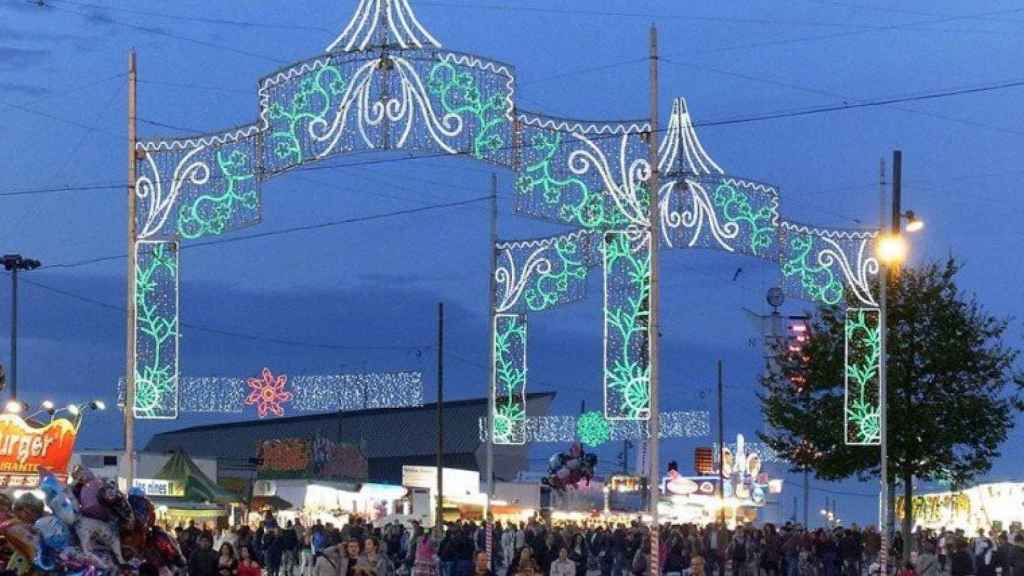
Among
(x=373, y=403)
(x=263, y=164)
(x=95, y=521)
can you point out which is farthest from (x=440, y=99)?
(x=373, y=403)

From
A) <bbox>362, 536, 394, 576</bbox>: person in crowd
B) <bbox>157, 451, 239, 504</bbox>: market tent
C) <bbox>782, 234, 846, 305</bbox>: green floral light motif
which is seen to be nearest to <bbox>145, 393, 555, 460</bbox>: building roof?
<bbox>157, 451, 239, 504</bbox>: market tent

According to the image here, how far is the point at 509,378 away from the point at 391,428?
2223 inches

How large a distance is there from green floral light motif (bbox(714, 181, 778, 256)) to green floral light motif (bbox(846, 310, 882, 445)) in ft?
7.92

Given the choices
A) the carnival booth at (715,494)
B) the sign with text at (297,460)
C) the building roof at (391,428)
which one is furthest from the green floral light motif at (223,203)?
the building roof at (391,428)

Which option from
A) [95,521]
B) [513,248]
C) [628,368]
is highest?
[513,248]

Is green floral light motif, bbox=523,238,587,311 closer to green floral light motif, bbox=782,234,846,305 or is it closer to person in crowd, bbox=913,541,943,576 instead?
green floral light motif, bbox=782,234,846,305

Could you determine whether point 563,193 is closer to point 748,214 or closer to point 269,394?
point 748,214

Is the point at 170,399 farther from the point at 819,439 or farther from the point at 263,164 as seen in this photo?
the point at 819,439

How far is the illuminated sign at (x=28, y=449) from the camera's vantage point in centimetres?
3108

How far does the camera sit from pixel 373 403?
2227 inches

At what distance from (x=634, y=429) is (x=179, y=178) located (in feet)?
99.9

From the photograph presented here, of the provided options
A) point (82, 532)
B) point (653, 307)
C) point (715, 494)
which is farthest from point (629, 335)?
point (715, 494)

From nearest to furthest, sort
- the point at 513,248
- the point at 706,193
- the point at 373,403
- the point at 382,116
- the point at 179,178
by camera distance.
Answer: the point at 382,116 → the point at 179,178 → the point at 706,193 → the point at 513,248 → the point at 373,403

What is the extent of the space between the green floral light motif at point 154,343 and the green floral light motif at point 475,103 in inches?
192
